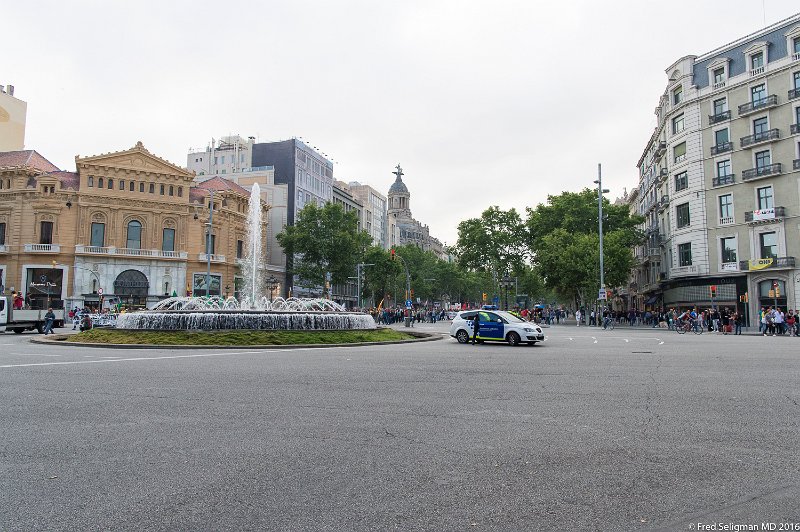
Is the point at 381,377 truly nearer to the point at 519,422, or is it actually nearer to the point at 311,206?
the point at 519,422

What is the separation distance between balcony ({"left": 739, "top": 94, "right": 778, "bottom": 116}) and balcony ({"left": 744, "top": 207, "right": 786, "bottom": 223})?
7.98m

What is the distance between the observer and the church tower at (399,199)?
16925 centimetres

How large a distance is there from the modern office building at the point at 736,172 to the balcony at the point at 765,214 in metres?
0.08

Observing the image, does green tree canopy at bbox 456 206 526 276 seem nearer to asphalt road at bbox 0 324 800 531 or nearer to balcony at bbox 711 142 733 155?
balcony at bbox 711 142 733 155

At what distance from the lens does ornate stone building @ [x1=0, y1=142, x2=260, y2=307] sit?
57531mm

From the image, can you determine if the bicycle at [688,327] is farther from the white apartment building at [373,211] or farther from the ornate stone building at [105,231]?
the white apartment building at [373,211]

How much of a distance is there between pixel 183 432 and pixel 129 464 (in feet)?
4.03

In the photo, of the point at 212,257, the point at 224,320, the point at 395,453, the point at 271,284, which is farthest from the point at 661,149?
the point at 395,453

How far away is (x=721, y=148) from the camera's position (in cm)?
4659

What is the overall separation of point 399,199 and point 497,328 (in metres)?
150

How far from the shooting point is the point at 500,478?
190 inches

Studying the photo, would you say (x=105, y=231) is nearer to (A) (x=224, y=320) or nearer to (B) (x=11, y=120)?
(B) (x=11, y=120)

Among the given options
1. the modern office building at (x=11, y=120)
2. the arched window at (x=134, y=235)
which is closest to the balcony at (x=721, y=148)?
the arched window at (x=134, y=235)

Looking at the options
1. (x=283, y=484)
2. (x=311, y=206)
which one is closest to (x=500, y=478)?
(x=283, y=484)
